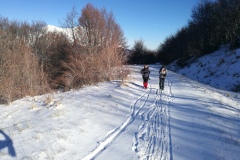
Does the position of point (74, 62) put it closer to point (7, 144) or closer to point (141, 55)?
point (7, 144)

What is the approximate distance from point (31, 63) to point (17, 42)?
14.5 ft

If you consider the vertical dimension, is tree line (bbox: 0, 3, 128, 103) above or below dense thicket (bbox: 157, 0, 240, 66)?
below

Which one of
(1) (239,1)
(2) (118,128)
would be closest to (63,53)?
(1) (239,1)

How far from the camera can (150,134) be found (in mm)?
8406

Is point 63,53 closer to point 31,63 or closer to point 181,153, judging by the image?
point 31,63

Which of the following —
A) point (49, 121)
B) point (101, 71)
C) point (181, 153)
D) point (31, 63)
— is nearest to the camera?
point (181, 153)

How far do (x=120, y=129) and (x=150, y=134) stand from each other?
3.92 ft

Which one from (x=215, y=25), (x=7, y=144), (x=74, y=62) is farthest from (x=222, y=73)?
(x=7, y=144)

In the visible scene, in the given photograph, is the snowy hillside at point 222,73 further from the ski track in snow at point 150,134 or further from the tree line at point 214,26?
the ski track in snow at point 150,134

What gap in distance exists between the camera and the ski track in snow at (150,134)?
6.95 m

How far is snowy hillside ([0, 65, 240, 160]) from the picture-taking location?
7.07 meters

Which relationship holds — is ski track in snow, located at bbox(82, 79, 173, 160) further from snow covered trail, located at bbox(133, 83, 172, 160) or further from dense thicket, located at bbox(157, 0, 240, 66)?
dense thicket, located at bbox(157, 0, 240, 66)

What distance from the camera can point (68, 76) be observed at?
842 inches

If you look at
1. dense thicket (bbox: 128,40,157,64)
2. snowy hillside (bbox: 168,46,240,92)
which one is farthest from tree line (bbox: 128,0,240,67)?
dense thicket (bbox: 128,40,157,64)
